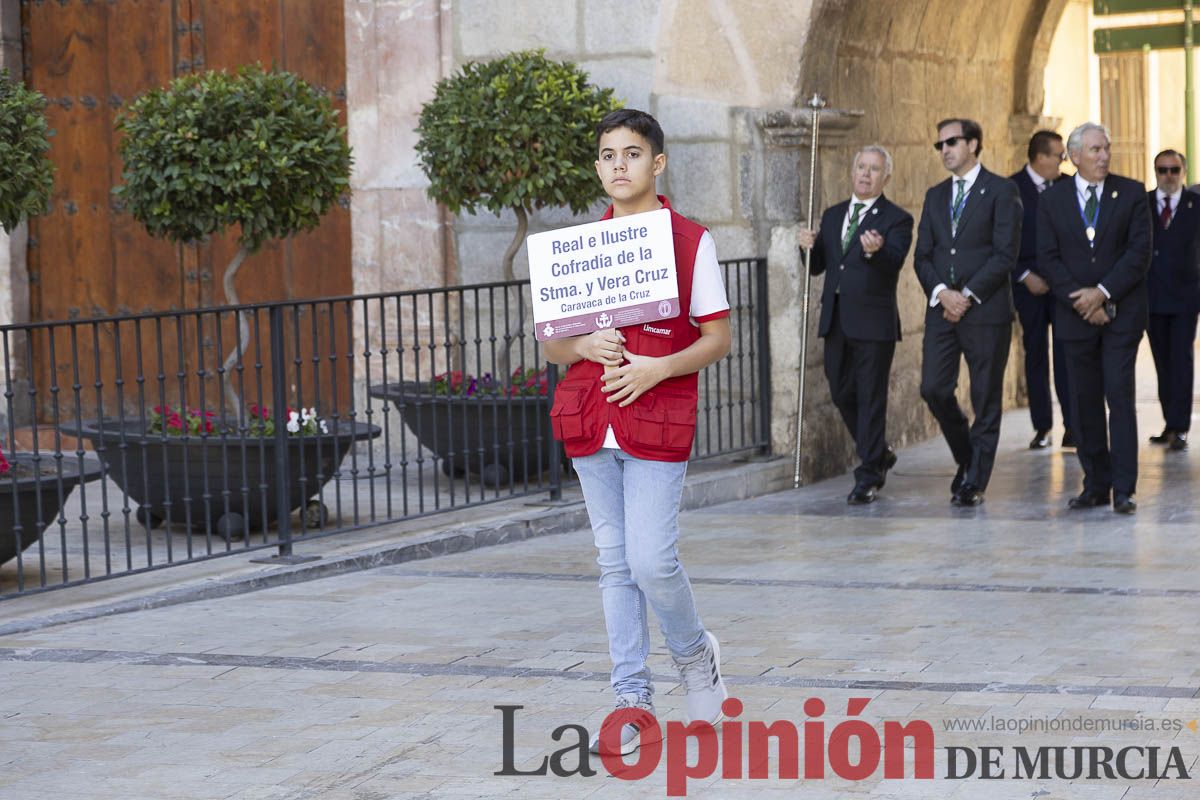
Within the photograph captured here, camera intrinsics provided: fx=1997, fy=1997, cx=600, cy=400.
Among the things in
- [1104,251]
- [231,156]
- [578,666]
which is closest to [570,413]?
[578,666]

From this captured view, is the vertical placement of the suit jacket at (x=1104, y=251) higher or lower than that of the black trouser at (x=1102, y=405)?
higher

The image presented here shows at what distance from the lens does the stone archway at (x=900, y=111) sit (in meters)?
10.3

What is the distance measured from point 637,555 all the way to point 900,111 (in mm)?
7224

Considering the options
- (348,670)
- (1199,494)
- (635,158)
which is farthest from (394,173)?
(635,158)

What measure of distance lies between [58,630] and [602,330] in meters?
2.79

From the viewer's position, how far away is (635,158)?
4.84 m

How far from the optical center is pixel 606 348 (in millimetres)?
4777

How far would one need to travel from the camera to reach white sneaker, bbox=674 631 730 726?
197 inches

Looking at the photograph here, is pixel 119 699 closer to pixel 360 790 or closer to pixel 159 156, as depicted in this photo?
pixel 360 790

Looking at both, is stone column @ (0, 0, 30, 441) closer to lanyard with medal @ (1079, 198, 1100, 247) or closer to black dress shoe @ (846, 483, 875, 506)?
black dress shoe @ (846, 483, 875, 506)

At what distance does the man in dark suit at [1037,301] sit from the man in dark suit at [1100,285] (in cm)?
190

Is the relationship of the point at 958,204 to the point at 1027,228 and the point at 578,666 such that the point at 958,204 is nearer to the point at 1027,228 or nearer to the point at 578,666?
the point at 1027,228

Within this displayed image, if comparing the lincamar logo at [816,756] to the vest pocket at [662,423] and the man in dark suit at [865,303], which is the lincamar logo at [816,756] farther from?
the man in dark suit at [865,303]

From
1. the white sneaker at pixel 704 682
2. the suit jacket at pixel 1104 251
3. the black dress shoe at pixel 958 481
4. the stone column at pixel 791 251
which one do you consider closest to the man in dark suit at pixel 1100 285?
the suit jacket at pixel 1104 251
